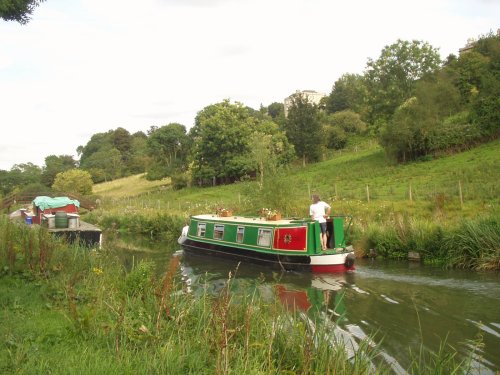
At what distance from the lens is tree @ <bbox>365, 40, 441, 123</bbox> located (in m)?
46.1

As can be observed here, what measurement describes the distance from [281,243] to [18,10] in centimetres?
964

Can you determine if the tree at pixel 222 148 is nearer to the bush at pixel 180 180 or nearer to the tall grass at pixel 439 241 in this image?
the bush at pixel 180 180

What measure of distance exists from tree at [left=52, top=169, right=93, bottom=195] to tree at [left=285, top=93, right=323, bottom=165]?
2750cm

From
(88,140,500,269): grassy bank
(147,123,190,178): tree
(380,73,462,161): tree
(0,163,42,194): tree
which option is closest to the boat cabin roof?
(88,140,500,269): grassy bank

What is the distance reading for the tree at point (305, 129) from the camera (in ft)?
153

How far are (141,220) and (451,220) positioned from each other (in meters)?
17.6

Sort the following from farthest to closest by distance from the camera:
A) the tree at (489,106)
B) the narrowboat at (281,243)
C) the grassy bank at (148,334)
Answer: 1. the tree at (489,106)
2. the narrowboat at (281,243)
3. the grassy bank at (148,334)

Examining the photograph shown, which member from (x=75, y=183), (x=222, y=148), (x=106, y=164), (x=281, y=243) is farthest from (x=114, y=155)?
(x=281, y=243)

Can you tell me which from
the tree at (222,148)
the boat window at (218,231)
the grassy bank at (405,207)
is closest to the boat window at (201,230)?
the boat window at (218,231)

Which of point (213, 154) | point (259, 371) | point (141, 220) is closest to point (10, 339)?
point (259, 371)

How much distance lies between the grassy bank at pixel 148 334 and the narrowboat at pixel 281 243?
590 centimetres

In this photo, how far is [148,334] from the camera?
16.3 ft

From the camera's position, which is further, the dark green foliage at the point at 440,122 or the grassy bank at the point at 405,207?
the dark green foliage at the point at 440,122

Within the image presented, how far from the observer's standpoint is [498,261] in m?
12.1
